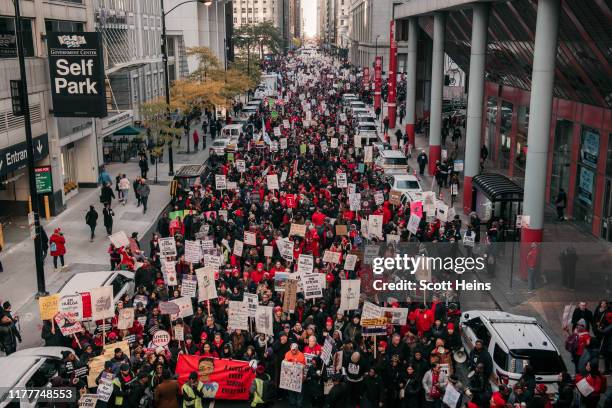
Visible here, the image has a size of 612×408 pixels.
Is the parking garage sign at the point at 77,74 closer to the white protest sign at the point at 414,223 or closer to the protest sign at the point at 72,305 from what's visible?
the white protest sign at the point at 414,223

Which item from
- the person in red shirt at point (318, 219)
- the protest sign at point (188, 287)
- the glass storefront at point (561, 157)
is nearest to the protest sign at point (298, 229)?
the person in red shirt at point (318, 219)

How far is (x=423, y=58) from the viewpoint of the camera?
218 feet

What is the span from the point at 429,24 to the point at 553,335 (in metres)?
38.2

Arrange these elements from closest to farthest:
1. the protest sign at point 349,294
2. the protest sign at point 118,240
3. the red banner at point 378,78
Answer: the protest sign at point 349,294, the protest sign at point 118,240, the red banner at point 378,78

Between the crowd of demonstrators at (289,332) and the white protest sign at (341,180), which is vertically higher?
the white protest sign at (341,180)

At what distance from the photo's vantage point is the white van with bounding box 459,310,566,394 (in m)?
13.8

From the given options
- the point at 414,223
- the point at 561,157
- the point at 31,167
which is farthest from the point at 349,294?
the point at 561,157

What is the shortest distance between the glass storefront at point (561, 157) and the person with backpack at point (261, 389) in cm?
2202

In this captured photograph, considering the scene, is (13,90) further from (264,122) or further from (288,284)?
(264,122)

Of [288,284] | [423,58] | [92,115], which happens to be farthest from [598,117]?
[423,58]

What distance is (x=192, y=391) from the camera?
12.8m

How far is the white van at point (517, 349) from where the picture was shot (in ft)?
45.3

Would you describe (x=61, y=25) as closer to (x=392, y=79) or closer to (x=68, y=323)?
(x=68, y=323)

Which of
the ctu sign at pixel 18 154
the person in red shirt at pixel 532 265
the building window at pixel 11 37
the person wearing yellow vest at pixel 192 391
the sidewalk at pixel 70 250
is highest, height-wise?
the building window at pixel 11 37
